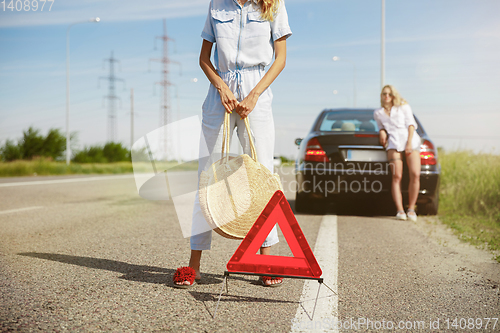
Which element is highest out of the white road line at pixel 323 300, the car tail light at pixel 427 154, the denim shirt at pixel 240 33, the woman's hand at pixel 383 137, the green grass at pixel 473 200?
the denim shirt at pixel 240 33

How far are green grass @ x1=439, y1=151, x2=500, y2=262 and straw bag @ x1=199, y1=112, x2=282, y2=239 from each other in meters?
2.65

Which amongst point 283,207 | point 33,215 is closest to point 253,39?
point 283,207

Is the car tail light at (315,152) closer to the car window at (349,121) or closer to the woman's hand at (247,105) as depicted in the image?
the car window at (349,121)

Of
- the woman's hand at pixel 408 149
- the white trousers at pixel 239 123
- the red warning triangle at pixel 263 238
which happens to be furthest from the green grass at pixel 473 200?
the white trousers at pixel 239 123

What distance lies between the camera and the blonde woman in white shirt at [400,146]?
242 inches

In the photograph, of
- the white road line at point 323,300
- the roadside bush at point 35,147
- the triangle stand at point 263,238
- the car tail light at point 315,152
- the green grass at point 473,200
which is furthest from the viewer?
the roadside bush at point 35,147

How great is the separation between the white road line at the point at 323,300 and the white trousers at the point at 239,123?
455 millimetres

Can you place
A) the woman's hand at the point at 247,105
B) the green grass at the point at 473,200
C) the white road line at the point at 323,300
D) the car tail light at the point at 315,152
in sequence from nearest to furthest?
the white road line at the point at 323,300 → the woman's hand at the point at 247,105 → the green grass at the point at 473,200 → the car tail light at the point at 315,152

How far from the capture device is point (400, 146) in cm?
611

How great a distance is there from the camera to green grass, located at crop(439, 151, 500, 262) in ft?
16.9

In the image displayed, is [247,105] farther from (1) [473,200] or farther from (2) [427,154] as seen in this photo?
(1) [473,200]

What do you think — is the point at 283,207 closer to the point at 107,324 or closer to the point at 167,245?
the point at 107,324

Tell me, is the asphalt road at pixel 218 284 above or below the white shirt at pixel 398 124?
below

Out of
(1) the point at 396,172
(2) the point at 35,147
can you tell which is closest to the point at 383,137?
(1) the point at 396,172
